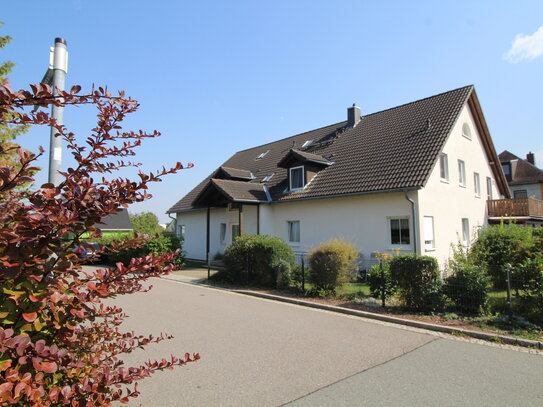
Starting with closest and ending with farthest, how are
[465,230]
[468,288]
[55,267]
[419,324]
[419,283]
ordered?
[55,267], [419,324], [468,288], [419,283], [465,230]

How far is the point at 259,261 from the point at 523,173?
43.6 metres

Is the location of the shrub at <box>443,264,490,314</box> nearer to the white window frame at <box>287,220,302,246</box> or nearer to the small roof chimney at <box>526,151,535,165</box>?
the white window frame at <box>287,220,302,246</box>

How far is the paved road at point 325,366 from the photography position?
4.53m

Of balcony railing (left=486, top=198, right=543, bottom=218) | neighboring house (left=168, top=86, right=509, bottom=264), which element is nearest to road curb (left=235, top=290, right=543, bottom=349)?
neighboring house (left=168, top=86, right=509, bottom=264)

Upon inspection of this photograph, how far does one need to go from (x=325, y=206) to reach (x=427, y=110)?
7.47 m

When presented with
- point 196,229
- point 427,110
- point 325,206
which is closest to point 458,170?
point 427,110

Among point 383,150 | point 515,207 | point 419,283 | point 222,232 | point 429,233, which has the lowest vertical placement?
point 419,283

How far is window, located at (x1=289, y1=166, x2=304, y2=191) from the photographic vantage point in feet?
61.8

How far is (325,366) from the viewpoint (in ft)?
18.3

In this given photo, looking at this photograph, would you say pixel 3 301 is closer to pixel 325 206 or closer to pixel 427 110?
pixel 325 206

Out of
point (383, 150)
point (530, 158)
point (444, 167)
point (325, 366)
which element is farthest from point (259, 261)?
point (530, 158)

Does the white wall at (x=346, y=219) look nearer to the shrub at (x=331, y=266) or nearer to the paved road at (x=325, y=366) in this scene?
the shrub at (x=331, y=266)

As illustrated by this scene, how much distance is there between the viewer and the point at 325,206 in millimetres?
17203

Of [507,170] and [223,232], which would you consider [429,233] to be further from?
[507,170]
